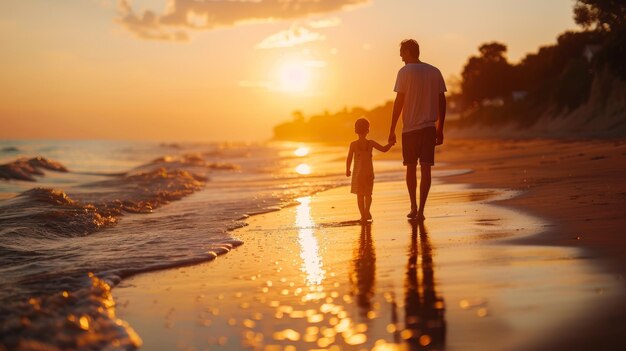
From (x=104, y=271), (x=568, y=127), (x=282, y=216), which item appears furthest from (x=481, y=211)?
(x=568, y=127)

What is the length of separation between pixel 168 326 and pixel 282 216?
5287 millimetres

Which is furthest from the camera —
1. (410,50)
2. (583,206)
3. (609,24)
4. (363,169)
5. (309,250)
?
(609,24)

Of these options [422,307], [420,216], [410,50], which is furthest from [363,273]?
[410,50]

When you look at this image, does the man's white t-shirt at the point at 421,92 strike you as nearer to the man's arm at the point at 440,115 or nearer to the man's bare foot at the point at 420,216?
the man's arm at the point at 440,115

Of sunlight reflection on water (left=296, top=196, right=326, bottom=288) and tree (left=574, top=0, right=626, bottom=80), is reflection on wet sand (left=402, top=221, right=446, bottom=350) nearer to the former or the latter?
sunlight reflection on water (left=296, top=196, right=326, bottom=288)

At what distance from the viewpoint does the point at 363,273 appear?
15.1ft

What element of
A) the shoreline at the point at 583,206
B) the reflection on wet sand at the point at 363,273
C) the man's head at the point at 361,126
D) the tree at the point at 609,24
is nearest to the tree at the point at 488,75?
the tree at the point at 609,24

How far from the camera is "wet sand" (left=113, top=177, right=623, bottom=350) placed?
316 centimetres

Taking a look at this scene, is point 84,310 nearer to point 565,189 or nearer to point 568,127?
point 565,189

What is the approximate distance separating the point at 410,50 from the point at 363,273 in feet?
13.2

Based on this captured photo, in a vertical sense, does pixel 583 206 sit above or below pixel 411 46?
below

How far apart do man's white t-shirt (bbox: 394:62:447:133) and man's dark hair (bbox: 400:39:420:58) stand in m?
0.18

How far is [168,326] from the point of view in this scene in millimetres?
3514

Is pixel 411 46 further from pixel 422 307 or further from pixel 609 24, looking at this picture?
pixel 609 24
